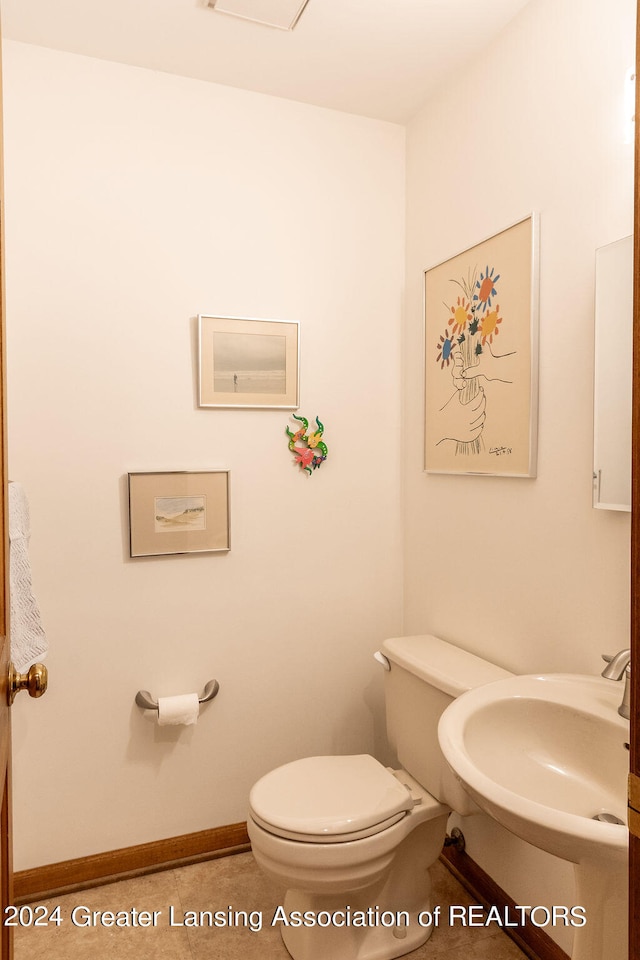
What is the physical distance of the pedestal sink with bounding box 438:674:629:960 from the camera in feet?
3.26

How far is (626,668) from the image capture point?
1.23 meters

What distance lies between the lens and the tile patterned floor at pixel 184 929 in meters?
1.65

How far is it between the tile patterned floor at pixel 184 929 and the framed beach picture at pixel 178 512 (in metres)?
1.02

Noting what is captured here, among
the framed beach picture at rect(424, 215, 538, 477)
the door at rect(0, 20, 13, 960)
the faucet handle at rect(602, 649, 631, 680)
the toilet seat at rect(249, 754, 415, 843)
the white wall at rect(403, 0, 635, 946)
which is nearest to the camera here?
the door at rect(0, 20, 13, 960)

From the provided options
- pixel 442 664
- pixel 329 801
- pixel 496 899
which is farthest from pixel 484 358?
pixel 496 899

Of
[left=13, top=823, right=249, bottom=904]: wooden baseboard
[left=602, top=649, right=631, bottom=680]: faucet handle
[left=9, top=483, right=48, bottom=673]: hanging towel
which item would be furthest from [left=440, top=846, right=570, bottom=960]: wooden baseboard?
[left=9, top=483, right=48, bottom=673]: hanging towel

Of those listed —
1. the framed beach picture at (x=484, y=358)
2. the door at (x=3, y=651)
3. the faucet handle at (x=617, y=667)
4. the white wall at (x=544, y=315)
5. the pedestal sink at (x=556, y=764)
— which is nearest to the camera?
the door at (x=3, y=651)

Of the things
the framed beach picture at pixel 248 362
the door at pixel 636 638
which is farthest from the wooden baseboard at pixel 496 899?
the framed beach picture at pixel 248 362

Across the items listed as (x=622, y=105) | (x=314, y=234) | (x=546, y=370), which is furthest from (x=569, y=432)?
(x=314, y=234)

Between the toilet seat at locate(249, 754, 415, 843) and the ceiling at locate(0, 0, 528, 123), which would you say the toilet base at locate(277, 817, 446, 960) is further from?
the ceiling at locate(0, 0, 528, 123)

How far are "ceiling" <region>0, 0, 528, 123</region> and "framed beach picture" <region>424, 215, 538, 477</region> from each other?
0.58 meters

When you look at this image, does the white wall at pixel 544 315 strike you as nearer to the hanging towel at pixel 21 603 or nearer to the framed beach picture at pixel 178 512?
the framed beach picture at pixel 178 512

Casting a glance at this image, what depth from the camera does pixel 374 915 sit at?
5.48ft

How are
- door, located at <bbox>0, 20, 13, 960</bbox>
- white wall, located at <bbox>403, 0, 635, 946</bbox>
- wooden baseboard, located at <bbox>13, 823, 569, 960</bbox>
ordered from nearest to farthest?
door, located at <bbox>0, 20, 13, 960</bbox> → white wall, located at <bbox>403, 0, 635, 946</bbox> → wooden baseboard, located at <bbox>13, 823, 569, 960</bbox>
